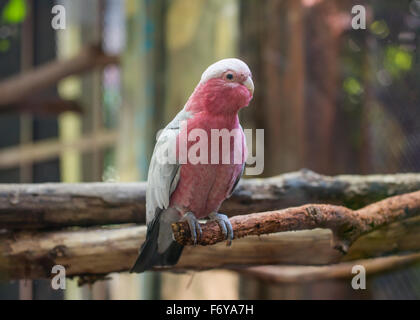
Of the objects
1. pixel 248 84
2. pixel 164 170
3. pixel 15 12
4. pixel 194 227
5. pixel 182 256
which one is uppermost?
pixel 15 12

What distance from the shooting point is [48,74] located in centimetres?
189

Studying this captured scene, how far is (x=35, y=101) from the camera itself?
1985mm

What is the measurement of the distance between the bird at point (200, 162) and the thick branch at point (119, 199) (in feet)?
0.35

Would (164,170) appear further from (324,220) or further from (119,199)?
(324,220)

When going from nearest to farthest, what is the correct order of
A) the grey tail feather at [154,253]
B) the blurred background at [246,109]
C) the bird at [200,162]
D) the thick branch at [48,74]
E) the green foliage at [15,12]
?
the bird at [200,162] → the grey tail feather at [154,253] → the blurred background at [246,109] → the green foliage at [15,12] → the thick branch at [48,74]

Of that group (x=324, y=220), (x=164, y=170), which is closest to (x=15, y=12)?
(x=164, y=170)

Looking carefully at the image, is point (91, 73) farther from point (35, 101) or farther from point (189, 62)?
point (189, 62)

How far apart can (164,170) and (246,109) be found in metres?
0.40

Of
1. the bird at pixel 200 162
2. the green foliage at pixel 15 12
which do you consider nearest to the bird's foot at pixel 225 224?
the bird at pixel 200 162

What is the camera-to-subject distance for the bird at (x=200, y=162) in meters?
0.87

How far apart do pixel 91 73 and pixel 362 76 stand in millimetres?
1306

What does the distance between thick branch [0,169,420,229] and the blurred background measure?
0.46 feet

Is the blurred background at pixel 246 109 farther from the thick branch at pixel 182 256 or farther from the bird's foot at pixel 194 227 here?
the bird's foot at pixel 194 227
